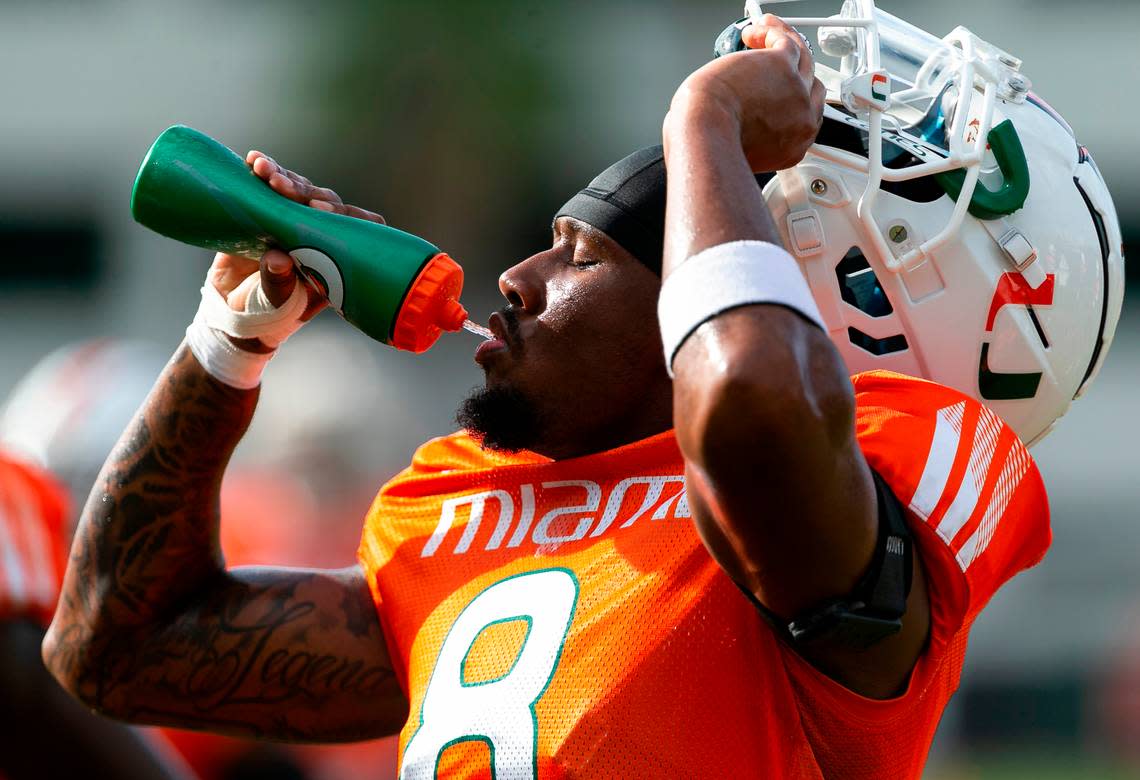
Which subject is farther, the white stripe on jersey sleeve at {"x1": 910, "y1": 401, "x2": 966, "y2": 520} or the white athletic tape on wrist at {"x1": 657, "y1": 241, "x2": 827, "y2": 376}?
the white stripe on jersey sleeve at {"x1": 910, "y1": 401, "x2": 966, "y2": 520}

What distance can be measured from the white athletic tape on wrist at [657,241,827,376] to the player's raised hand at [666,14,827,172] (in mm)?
234

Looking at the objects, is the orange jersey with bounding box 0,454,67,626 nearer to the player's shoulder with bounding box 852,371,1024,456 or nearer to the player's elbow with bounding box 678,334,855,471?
the player's shoulder with bounding box 852,371,1024,456

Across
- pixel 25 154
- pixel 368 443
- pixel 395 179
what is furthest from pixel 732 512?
pixel 25 154

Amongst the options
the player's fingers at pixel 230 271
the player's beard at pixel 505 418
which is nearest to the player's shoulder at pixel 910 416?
the player's beard at pixel 505 418

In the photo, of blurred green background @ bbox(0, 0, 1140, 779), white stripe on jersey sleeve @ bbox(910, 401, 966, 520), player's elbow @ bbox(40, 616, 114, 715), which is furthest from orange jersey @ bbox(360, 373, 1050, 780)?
blurred green background @ bbox(0, 0, 1140, 779)

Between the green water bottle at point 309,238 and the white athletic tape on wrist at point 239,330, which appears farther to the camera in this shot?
the white athletic tape on wrist at point 239,330

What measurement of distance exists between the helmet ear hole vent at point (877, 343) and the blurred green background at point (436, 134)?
6797 mm

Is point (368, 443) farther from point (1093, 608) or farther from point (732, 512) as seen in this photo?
point (732, 512)

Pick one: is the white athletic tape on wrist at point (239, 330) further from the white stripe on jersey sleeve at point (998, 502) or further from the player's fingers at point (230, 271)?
the white stripe on jersey sleeve at point (998, 502)

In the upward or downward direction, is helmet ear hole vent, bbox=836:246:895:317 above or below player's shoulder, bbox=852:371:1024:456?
above

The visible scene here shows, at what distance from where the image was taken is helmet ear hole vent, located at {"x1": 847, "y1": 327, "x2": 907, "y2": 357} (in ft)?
7.89

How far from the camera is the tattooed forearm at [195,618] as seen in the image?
2.54m

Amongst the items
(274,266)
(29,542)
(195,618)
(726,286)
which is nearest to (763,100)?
(726,286)

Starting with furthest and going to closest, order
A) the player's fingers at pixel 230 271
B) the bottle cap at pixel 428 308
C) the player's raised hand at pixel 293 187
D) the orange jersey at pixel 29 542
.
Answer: the orange jersey at pixel 29 542, the player's fingers at pixel 230 271, the player's raised hand at pixel 293 187, the bottle cap at pixel 428 308
